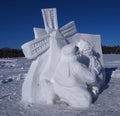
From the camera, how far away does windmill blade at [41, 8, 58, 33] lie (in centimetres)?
844

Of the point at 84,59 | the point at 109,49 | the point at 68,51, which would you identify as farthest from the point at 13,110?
the point at 109,49

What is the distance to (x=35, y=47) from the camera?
7.82 meters

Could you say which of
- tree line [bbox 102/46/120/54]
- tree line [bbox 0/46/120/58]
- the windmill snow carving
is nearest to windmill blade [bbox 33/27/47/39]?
the windmill snow carving

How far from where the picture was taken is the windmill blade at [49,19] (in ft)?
27.7

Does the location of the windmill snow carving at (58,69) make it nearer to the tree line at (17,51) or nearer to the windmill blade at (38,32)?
the windmill blade at (38,32)

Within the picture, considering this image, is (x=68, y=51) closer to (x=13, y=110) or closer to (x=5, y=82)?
(x=13, y=110)

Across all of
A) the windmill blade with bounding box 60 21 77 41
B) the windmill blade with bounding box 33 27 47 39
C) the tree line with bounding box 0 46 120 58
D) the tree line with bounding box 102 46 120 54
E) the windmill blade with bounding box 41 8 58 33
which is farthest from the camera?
the tree line with bounding box 102 46 120 54

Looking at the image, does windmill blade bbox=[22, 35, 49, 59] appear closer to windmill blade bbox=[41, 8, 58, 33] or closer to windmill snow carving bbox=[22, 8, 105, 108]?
windmill snow carving bbox=[22, 8, 105, 108]

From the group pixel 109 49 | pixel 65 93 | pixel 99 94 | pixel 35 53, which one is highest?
pixel 35 53

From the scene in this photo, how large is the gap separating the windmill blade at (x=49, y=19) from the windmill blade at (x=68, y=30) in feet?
0.98

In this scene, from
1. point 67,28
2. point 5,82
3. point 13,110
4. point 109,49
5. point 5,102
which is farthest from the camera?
point 109,49

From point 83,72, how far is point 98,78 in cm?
110

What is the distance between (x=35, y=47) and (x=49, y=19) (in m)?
1.16

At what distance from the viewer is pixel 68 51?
7645 millimetres
